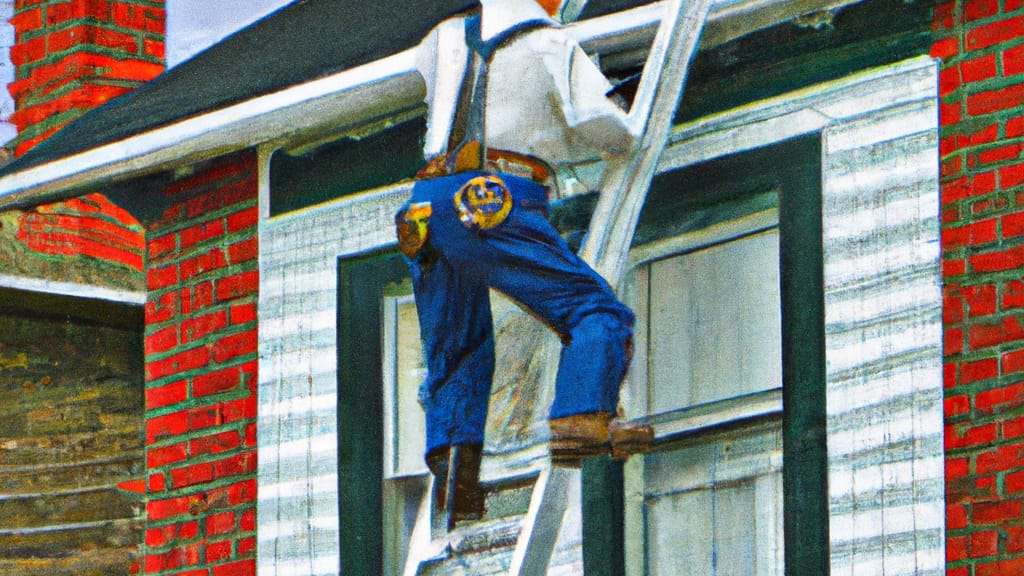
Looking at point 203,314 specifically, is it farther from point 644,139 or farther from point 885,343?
point 885,343

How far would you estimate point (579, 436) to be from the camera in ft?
26.1

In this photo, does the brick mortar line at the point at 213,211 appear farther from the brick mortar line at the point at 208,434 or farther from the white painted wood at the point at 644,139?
the white painted wood at the point at 644,139

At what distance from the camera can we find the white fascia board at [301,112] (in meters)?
8.80

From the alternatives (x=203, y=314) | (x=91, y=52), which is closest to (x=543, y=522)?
(x=203, y=314)

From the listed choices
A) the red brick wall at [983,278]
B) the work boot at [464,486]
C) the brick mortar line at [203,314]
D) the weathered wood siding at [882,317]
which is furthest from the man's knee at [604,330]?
the brick mortar line at [203,314]

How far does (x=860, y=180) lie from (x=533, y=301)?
3.65ft

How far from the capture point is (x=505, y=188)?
8.29 m

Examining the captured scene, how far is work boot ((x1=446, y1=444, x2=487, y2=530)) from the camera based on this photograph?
8.35 metres

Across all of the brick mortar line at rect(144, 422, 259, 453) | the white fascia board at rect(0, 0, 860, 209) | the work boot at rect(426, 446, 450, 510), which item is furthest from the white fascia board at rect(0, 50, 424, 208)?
the work boot at rect(426, 446, 450, 510)

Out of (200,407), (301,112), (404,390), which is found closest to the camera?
(301,112)

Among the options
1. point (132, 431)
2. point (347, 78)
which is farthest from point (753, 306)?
point (132, 431)

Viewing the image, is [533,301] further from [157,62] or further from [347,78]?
[157,62]

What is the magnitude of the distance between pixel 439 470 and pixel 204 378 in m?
2.30

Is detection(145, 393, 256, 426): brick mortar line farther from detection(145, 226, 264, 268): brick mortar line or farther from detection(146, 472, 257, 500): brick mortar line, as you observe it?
detection(145, 226, 264, 268): brick mortar line
